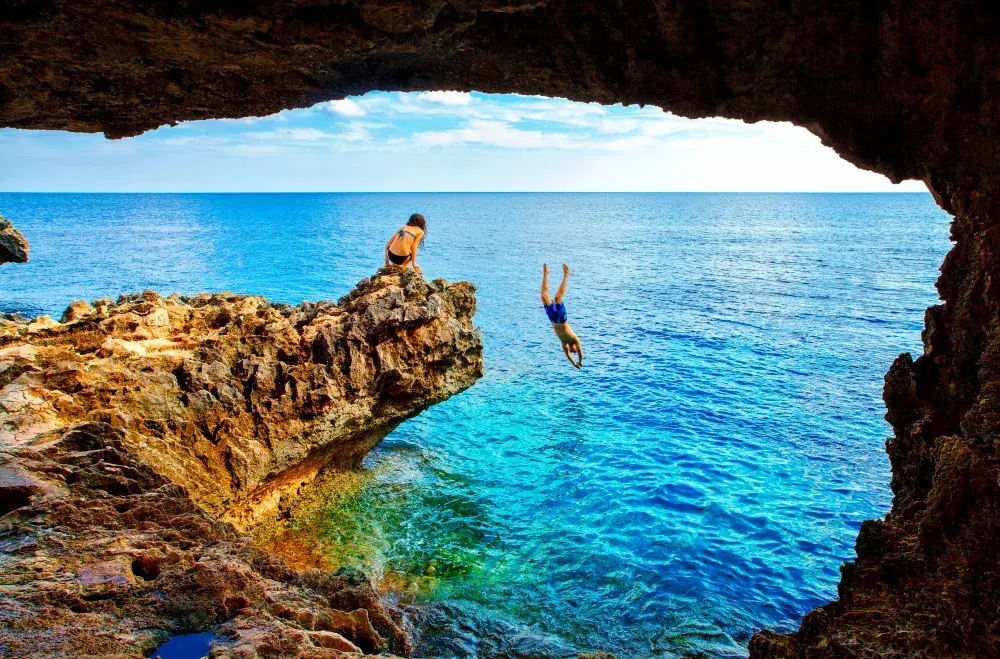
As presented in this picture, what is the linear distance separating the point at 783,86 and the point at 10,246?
24676mm

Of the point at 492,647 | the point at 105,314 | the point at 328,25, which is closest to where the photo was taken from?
the point at 328,25

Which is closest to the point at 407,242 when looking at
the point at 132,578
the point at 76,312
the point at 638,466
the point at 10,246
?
the point at 76,312

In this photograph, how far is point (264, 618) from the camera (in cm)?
539

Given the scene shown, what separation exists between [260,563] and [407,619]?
14.5ft

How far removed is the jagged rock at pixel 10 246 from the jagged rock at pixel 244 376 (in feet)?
29.9

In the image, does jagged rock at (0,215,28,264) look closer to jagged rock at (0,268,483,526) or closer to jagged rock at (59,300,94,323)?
jagged rock at (0,268,483,526)

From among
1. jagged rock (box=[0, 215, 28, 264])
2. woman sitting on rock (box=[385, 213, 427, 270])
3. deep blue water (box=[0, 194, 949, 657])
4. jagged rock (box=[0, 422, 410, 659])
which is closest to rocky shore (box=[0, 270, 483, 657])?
jagged rock (box=[0, 422, 410, 659])

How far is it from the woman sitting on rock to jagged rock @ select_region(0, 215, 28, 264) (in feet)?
49.2

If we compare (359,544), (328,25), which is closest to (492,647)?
(359,544)

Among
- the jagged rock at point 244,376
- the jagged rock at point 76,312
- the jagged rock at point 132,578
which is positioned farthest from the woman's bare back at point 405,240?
the jagged rock at point 132,578

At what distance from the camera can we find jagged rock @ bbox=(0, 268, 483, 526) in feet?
32.2

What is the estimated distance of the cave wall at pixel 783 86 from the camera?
5738mm

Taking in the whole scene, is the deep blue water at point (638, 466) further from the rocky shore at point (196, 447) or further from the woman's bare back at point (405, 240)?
the woman's bare back at point (405, 240)

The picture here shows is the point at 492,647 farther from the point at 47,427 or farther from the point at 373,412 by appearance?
the point at 47,427
